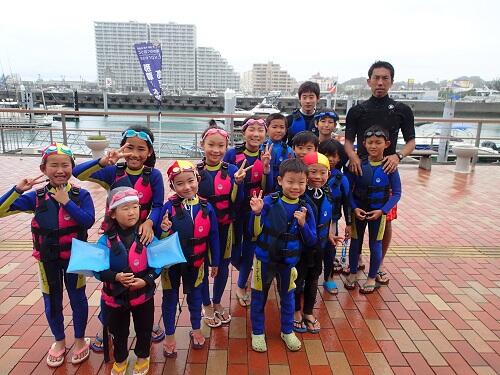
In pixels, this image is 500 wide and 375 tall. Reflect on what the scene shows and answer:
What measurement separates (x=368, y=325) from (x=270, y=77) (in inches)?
4482

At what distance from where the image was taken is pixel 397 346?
2848 mm

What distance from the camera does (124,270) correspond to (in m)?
2.16

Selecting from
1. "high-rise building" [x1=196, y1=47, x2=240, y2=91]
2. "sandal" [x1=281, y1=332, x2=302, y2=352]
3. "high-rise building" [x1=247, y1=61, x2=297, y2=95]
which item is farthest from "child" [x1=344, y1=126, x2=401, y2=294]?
"high-rise building" [x1=247, y1=61, x2=297, y2=95]

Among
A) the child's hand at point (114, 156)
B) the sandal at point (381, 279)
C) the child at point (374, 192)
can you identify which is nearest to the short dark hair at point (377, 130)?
the child at point (374, 192)

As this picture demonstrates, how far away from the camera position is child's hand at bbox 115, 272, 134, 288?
2123 mm

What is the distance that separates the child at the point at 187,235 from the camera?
99.7 inches

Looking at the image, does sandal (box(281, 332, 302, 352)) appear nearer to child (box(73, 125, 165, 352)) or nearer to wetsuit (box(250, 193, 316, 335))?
wetsuit (box(250, 193, 316, 335))

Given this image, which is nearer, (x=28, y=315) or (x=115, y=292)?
(x=115, y=292)

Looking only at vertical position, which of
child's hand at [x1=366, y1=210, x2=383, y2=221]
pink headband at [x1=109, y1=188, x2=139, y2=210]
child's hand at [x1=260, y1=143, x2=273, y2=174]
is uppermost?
child's hand at [x1=260, y1=143, x2=273, y2=174]

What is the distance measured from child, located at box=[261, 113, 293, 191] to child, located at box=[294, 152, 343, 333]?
0.48 meters

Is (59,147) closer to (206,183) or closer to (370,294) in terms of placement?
(206,183)

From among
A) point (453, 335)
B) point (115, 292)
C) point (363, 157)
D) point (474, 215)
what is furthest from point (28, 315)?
point (474, 215)

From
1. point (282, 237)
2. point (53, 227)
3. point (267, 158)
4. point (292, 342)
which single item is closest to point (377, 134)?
point (267, 158)

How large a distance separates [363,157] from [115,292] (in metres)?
2.63
